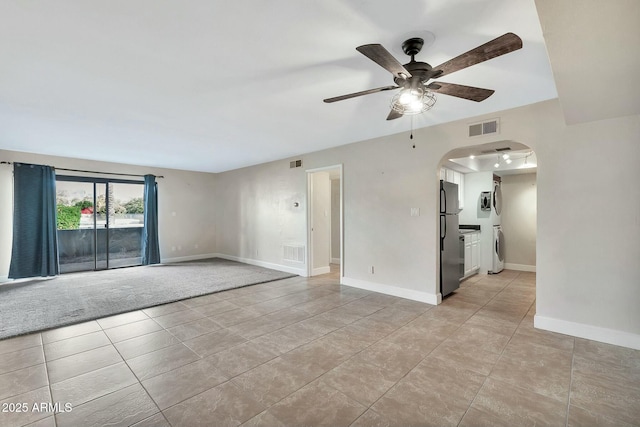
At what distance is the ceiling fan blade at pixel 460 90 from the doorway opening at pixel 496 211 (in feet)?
10.3

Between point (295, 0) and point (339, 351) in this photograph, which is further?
point (339, 351)

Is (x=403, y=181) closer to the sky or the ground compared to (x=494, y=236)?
closer to the sky

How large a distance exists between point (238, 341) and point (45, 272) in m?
5.50

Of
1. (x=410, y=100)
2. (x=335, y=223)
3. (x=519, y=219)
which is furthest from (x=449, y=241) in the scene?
(x=335, y=223)

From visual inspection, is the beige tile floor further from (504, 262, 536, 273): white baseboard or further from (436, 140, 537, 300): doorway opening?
(504, 262, 536, 273): white baseboard

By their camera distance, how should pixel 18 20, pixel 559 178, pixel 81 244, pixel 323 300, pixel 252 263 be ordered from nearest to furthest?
1. pixel 18 20
2. pixel 559 178
3. pixel 323 300
4. pixel 81 244
5. pixel 252 263

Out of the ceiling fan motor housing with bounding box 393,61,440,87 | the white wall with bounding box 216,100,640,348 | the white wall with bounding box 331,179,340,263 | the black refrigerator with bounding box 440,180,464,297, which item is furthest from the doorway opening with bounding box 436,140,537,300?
the ceiling fan motor housing with bounding box 393,61,440,87

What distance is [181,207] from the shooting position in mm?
7973

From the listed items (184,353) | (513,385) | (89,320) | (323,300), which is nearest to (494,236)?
(323,300)

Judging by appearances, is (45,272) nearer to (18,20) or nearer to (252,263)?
(252,263)

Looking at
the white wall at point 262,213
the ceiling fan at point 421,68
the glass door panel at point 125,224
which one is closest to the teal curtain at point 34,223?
the glass door panel at point 125,224

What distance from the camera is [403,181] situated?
14.5ft

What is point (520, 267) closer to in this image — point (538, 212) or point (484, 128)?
point (538, 212)

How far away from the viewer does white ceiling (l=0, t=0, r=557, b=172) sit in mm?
1775
